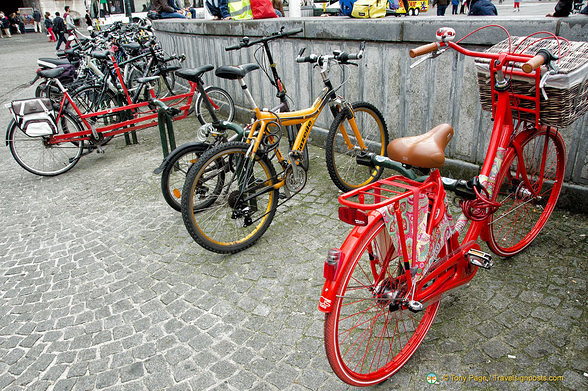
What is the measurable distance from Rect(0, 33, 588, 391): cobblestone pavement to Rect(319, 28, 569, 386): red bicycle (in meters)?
0.20

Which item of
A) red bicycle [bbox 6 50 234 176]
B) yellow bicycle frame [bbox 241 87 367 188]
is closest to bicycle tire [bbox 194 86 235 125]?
red bicycle [bbox 6 50 234 176]

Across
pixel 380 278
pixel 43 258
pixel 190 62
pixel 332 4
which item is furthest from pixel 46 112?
pixel 332 4

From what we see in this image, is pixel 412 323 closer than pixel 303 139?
Yes

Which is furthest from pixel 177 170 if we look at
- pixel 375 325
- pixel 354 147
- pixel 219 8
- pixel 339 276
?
pixel 219 8

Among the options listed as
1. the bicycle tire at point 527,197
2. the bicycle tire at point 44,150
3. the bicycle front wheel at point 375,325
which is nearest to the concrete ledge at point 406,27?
the bicycle tire at point 527,197

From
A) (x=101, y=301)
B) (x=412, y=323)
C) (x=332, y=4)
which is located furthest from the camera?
(x=332, y=4)

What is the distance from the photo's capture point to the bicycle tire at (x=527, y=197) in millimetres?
3124

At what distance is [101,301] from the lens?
10.7ft

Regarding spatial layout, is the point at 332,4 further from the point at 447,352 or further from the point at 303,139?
the point at 447,352

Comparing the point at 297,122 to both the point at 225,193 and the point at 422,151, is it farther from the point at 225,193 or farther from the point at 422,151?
the point at 422,151

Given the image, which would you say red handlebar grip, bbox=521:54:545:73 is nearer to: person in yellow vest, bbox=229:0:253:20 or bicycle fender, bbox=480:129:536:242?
bicycle fender, bbox=480:129:536:242

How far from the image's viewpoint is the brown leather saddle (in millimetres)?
2172

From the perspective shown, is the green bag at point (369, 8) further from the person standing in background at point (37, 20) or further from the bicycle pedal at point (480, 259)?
the person standing in background at point (37, 20)

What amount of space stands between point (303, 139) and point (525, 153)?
1.87 metres
